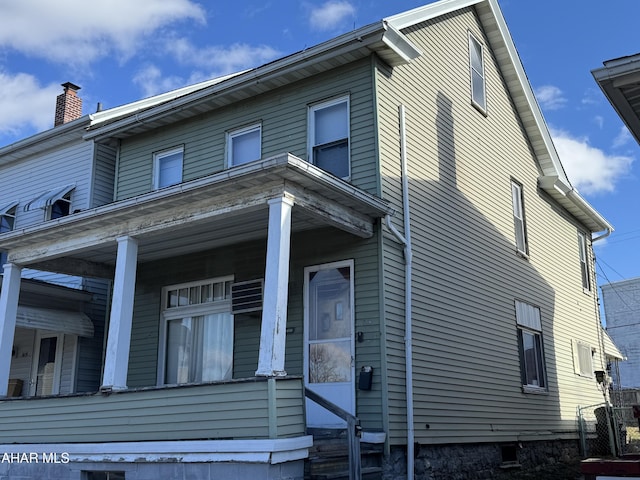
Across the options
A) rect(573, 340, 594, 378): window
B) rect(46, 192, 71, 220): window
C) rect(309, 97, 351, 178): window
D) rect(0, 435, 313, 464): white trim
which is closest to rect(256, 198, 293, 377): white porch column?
rect(0, 435, 313, 464): white trim

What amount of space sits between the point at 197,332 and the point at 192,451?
406 centimetres

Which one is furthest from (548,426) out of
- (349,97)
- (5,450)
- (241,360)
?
(5,450)

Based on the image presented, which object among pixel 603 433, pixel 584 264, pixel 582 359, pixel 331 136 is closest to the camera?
pixel 331 136

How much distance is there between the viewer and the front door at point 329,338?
9242mm

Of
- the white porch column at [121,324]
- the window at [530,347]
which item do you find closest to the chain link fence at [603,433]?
the window at [530,347]

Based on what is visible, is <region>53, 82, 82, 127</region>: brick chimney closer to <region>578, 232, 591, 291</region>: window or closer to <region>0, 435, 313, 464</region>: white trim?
<region>0, 435, 313, 464</region>: white trim

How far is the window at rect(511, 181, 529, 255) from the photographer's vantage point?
14.3 m

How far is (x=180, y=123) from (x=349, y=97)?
12.6 feet

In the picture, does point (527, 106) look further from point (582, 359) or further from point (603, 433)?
point (603, 433)

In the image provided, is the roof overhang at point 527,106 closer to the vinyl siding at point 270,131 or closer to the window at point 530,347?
the window at point 530,347

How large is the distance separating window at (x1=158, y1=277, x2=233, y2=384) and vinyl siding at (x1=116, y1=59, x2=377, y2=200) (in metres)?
2.12

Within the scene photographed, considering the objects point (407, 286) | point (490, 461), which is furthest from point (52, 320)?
point (490, 461)

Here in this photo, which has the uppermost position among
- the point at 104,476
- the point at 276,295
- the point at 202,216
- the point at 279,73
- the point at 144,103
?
the point at 144,103

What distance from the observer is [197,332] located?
Answer: 1139cm
